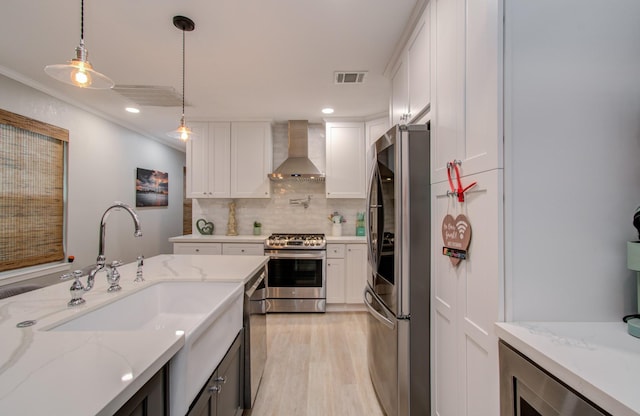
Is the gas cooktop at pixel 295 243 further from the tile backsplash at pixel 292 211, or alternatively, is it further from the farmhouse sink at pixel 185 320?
the farmhouse sink at pixel 185 320

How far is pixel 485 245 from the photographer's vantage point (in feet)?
3.21

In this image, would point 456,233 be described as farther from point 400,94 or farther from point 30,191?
point 30,191

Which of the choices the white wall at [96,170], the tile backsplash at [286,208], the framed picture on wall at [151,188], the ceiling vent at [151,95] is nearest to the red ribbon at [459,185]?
the tile backsplash at [286,208]

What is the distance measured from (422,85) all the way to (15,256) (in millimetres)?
3935

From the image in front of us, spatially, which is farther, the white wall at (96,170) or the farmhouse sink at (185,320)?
the white wall at (96,170)

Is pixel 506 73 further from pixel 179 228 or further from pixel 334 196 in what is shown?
pixel 179 228

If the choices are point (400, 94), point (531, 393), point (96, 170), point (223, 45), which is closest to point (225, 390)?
point (531, 393)

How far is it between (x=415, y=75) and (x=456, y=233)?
1136 millimetres

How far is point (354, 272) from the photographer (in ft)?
11.5

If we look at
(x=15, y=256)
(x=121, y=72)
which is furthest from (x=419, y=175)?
(x=15, y=256)

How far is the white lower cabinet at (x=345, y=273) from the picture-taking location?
348 cm

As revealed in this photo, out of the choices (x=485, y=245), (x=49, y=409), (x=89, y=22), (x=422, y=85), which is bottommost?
(x=49, y=409)

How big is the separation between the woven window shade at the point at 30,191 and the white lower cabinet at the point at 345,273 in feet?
10.4

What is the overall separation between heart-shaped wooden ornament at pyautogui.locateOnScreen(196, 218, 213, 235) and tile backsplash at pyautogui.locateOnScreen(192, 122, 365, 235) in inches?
2.6
